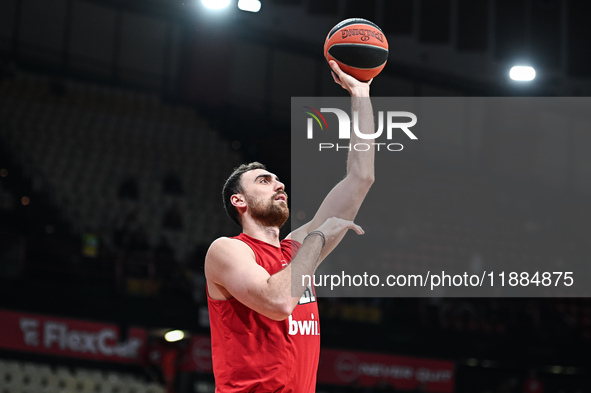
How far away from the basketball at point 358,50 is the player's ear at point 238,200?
1.01m

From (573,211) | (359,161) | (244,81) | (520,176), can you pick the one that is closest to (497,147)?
(520,176)

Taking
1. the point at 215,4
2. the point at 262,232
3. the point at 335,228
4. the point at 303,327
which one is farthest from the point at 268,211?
the point at 215,4

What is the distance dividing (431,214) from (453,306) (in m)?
1.78

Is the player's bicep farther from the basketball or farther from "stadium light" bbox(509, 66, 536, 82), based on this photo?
"stadium light" bbox(509, 66, 536, 82)

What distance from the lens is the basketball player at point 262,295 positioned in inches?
112

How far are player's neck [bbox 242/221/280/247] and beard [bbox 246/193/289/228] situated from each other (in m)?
0.02

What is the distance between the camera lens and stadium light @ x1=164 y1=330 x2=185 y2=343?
1052 cm

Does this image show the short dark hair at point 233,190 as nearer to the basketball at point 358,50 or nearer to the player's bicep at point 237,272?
the player's bicep at point 237,272

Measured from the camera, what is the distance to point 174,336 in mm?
10602

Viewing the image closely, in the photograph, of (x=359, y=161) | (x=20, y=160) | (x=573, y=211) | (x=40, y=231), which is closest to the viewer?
(x=359, y=161)

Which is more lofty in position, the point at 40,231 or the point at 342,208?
the point at 40,231

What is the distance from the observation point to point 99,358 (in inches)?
399

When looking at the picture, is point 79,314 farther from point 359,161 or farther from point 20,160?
point 359,161

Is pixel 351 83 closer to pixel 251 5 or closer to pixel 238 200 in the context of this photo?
pixel 238 200
